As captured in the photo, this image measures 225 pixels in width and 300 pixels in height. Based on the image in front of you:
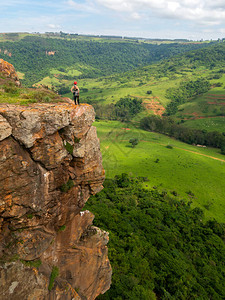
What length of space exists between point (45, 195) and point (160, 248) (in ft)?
127

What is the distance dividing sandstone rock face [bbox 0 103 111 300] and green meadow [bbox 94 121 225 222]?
6520 centimetres

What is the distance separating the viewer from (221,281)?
4097 cm

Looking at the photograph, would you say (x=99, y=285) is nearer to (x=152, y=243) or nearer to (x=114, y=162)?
(x=152, y=243)

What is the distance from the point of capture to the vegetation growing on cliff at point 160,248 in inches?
1345

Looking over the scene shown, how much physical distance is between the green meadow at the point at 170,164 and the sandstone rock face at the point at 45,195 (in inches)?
2567

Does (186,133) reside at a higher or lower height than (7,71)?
lower

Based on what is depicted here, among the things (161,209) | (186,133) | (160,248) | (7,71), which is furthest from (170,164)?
(7,71)

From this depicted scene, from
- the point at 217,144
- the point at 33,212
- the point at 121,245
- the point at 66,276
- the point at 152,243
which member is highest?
the point at 33,212

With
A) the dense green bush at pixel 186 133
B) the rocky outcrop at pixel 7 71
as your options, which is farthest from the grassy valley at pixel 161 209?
the rocky outcrop at pixel 7 71

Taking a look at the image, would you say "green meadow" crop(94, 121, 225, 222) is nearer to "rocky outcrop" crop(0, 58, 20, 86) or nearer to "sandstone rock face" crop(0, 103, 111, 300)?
"rocky outcrop" crop(0, 58, 20, 86)

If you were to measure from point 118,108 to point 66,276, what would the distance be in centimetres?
18070

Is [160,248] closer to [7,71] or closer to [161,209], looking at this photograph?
[161,209]

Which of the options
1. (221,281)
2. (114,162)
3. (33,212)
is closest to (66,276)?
(33,212)

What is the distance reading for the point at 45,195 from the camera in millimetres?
14852
